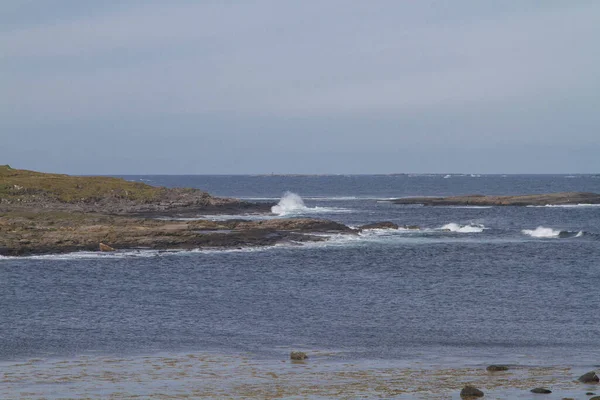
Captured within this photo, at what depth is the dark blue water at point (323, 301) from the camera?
98.1 feet

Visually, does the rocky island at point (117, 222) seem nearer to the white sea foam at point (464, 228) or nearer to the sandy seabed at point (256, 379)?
the white sea foam at point (464, 228)

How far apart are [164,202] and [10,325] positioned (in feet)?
216

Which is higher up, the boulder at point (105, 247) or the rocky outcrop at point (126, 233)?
the rocky outcrop at point (126, 233)

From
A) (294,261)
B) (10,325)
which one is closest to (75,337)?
(10,325)

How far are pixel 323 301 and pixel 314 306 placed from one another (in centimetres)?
162

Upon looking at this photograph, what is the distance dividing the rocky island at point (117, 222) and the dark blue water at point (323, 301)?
3.52m

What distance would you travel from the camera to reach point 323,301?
39.6 m

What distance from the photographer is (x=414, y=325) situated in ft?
110

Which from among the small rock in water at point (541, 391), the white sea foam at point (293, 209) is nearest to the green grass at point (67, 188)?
the white sea foam at point (293, 209)

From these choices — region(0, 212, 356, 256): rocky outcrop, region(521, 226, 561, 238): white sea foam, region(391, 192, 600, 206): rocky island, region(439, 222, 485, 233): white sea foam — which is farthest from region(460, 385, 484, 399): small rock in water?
region(391, 192, 600, 206): rocky island

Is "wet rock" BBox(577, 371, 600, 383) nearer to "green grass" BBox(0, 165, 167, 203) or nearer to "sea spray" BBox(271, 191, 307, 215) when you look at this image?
"green grass" BBox(0, 165, 167, 203)

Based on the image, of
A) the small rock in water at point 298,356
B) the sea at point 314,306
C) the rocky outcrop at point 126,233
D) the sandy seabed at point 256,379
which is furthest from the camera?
the rocky outcrop at point 126,233

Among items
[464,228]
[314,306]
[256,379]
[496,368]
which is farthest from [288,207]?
[256,379]

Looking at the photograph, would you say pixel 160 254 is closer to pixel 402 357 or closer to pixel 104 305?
pixel 104 305
